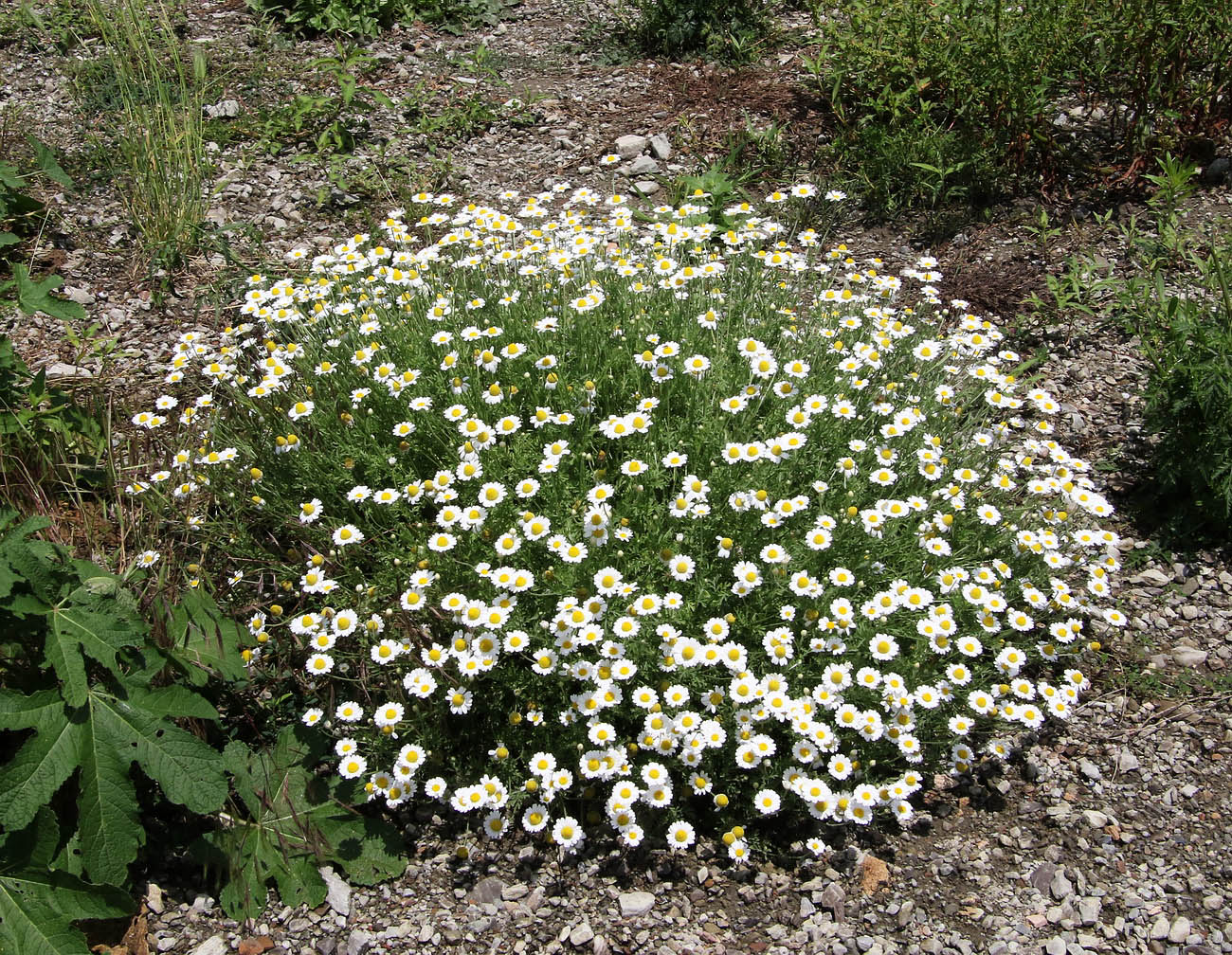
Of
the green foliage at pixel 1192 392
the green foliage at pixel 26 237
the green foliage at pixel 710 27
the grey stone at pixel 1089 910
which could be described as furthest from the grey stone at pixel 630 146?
the grey stone at pixel 1089 910

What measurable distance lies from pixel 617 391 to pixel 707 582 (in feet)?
3.19

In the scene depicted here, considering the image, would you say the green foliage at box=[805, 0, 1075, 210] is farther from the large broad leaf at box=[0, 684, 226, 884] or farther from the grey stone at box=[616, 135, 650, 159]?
the large broad leaf at box=[0, 684, 226, 884]

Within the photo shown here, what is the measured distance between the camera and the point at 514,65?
7.16 m

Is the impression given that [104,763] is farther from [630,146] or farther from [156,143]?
[630,146]

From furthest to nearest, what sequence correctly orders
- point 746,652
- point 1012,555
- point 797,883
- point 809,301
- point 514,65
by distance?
point 514,65 → point 809,301 → point 1012,555 → point 746,652 → point 797,883

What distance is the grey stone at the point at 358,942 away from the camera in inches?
108

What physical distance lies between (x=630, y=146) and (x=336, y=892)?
16.2 ft

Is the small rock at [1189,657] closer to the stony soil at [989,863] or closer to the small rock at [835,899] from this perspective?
the stony soil at [989,863]

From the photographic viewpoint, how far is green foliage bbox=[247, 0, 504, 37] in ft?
23.3

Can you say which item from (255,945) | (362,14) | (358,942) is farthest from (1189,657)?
(362,14)

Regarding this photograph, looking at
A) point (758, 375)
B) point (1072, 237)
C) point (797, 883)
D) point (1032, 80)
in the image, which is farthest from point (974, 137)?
point (797, 883)

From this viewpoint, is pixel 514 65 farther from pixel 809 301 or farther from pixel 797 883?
pixel 797 883

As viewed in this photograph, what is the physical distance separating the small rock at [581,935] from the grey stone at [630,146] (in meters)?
4.85

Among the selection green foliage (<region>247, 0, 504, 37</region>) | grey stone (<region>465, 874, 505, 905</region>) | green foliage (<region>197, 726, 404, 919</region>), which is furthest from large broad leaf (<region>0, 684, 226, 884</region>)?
green foliage (<region>247, 0, 504, 37</region>)
